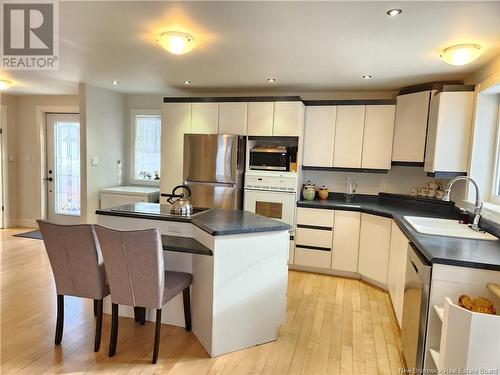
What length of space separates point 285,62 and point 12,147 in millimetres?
5242

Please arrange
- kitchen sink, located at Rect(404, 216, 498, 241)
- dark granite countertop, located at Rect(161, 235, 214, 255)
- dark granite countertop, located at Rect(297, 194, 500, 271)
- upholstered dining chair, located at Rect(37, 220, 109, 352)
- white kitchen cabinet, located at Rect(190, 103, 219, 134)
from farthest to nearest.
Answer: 1. white kitchen cabinet, located at Rect(190, 103, 219, 134)
2. kitchen sink, located at Rect(404, 216, 498, 241)
3. dark granite countertop, located at Rect(161, 235, 214, 255)
4. upholstered dining chair, located at Rect(37, 220, 109, 352)
5. dark granite countertop, located at Rect(297, 194, 500, 271)

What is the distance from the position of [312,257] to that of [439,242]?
2.01 meters

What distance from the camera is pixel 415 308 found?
2.00m

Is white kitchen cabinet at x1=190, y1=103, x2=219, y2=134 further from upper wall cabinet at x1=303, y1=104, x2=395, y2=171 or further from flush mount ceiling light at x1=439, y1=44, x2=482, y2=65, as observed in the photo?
flush mount ceiling light at x1=439, y1=44, x2=482, y2=65

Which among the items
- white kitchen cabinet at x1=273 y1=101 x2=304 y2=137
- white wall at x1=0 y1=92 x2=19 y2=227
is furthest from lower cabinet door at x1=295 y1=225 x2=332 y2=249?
white wall at x1=0 y1=92 x2=19 y2=227

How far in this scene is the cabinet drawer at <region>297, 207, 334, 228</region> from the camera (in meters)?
3.91

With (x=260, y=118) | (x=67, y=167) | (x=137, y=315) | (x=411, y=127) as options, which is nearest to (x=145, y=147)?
(x=67, y=167)

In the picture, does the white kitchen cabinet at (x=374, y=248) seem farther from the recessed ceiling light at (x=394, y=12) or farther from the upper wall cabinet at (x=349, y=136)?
the recessed ceiling light at (x=394, y=12)

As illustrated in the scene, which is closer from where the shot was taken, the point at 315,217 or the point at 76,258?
the point at 76,258

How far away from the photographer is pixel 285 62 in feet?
10.3

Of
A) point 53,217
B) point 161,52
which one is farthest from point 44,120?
point 161,52

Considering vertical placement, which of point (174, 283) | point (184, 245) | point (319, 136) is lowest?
point (174, 283)

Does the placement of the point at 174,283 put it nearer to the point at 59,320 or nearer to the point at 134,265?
the point at 134,265

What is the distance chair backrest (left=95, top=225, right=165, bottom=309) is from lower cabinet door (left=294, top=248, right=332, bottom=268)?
7.44 feet
